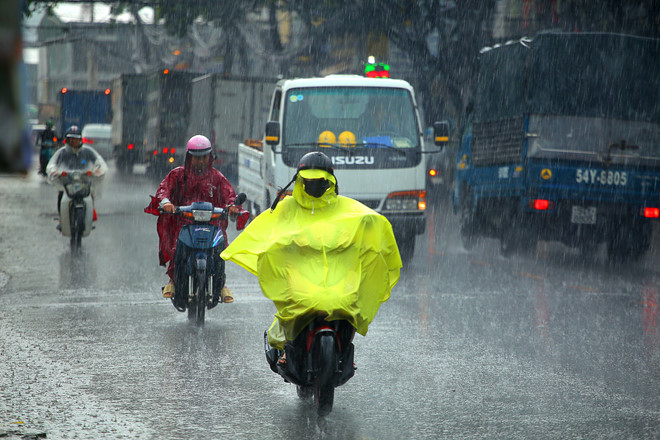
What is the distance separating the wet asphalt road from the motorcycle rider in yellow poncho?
67 centimetres

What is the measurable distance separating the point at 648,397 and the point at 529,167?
7.77 meters

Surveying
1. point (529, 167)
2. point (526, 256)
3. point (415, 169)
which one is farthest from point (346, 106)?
point (526, 256)

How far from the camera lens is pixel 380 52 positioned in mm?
38750

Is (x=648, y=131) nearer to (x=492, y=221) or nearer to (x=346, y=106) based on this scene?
(x=492, y=221)

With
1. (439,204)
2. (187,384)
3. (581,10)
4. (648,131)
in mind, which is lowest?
(439,204)

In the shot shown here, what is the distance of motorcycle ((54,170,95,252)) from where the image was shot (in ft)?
44.9

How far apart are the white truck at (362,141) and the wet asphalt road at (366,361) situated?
3.40 ft

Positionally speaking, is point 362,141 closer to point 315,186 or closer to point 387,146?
point 387,146

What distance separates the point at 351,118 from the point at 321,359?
8.69 m

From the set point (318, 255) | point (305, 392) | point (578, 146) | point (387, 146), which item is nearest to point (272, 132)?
point (387, 146)

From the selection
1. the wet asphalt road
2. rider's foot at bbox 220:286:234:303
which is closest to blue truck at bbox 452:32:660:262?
the wet asphalt road

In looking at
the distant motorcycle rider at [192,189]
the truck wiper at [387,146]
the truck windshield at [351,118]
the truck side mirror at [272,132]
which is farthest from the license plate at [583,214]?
the distant motorcycle rider at [192,189]

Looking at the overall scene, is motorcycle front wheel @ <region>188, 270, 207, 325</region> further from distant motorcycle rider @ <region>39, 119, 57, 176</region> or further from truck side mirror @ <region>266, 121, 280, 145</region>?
distant motorcycle rider @ <region>39, 119, 57, 176</region>

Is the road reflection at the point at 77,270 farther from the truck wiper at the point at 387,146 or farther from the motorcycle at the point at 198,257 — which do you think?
the truck wiper at the point at 387,146
